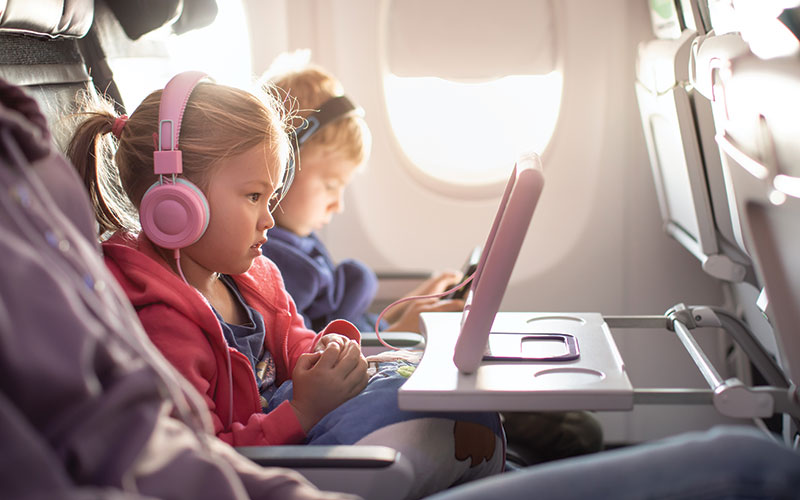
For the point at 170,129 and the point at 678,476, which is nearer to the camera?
the point at 678,476

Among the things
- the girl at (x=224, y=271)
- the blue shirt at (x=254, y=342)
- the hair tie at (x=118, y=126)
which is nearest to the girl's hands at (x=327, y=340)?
the girl at (x=224, y=271)

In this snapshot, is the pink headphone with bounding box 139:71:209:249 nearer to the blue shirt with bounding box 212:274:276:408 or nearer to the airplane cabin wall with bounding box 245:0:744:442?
the blue shirt with bounding box 212:274:276:408

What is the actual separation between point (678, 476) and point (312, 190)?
1.57 m

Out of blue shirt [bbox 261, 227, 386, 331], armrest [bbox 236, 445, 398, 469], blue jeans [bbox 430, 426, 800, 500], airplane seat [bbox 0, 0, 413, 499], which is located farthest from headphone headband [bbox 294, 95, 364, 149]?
blue jeans [bbox 430, 426, 800, 500]

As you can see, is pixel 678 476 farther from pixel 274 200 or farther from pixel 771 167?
pixel 274 200

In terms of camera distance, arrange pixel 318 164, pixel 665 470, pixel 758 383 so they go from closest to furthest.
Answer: pixel 665 470
pixel 318 164
pixel 758 383

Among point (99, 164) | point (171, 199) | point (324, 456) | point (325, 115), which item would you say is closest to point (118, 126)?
point (99, 164)

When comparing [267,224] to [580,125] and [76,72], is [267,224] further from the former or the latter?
[580,125]

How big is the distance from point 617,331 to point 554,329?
4.78ft

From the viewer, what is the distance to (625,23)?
2.58m

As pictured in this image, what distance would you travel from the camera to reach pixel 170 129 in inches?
49.5

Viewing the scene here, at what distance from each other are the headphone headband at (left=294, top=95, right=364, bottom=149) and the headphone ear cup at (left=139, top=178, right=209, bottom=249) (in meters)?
0.82

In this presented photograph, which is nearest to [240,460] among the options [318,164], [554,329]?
[554,329]

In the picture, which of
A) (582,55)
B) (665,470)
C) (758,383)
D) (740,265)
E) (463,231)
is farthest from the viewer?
(463,231)
